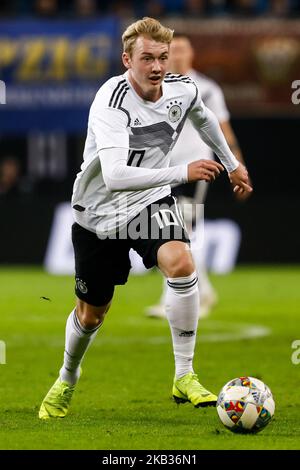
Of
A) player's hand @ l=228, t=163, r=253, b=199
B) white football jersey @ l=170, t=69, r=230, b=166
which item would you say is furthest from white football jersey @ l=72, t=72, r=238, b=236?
white football jersey @ l=170, t=69, r=230, b=166

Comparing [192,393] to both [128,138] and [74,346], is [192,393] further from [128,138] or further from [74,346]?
[128,138]

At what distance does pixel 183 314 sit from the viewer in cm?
647

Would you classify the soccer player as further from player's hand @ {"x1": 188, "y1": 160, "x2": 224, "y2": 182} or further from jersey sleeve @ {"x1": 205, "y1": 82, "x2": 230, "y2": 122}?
jersey sleeve @ {"x1": 205, "y1": 82, "x2": 230, "y2": 122}

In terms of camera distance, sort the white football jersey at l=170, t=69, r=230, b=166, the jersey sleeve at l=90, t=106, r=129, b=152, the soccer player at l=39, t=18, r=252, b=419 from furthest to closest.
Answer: the white football jersey at l=170, t=69, r=230, b=166
the soccer player at l=39, t=18, r=252, b=419
the jersey sleeve at l=90, t=106, r=129, b=152

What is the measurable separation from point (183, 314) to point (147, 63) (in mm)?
1366

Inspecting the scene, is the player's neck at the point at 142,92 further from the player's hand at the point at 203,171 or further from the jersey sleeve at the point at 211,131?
the player's hand at the point at 203,171

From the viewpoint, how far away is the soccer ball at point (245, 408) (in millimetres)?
5781

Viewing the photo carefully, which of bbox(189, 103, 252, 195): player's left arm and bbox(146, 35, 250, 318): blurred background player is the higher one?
bbox(189, 103, 252, 195): player's left arm

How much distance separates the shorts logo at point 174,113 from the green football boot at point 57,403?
5.24 feet

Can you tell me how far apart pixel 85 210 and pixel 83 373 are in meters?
2.04

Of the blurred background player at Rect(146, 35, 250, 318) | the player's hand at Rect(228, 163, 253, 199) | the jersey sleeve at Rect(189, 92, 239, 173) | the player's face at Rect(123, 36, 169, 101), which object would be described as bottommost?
the blurred background player at Rect(146, 35, 250, 318)

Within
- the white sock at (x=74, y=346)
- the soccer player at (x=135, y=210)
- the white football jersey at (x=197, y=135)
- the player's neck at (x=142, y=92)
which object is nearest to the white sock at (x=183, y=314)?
the soccer player at (x=135, y=210)

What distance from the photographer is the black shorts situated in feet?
21.0

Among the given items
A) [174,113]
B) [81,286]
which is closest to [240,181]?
[174,113]
